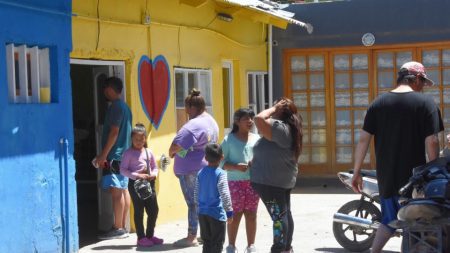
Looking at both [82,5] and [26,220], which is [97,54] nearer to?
[82,5]

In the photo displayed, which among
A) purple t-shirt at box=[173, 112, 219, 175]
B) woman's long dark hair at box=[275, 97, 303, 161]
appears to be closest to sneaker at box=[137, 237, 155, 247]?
purple t-shirt at box=[173, 112, 219, 175]

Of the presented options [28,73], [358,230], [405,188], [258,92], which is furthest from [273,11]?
[405,188]

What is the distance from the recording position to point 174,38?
1207cm

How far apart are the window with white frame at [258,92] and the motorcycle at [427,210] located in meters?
8.91

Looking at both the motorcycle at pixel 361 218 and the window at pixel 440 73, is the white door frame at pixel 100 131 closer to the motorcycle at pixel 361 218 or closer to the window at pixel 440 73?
the motorcycle at pixel 361 218

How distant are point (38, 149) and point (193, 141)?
1848 millimetres

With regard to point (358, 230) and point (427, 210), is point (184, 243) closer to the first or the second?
point (358, 230)

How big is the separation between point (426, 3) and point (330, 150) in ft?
10.5

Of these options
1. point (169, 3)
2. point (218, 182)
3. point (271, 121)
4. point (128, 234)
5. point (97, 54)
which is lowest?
point (128, 234)

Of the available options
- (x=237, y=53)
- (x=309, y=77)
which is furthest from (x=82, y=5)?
(x=309, y=77)

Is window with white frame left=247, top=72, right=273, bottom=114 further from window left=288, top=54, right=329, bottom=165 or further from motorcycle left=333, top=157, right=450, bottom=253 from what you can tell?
motorcycle left=333, top=157, right=450, bottom=253

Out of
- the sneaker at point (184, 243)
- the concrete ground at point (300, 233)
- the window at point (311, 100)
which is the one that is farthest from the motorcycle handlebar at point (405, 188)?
the window at point (311, 100)

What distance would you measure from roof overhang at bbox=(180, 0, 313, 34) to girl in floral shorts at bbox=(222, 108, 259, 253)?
3644mm

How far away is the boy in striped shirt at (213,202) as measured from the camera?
8141 millimetres
